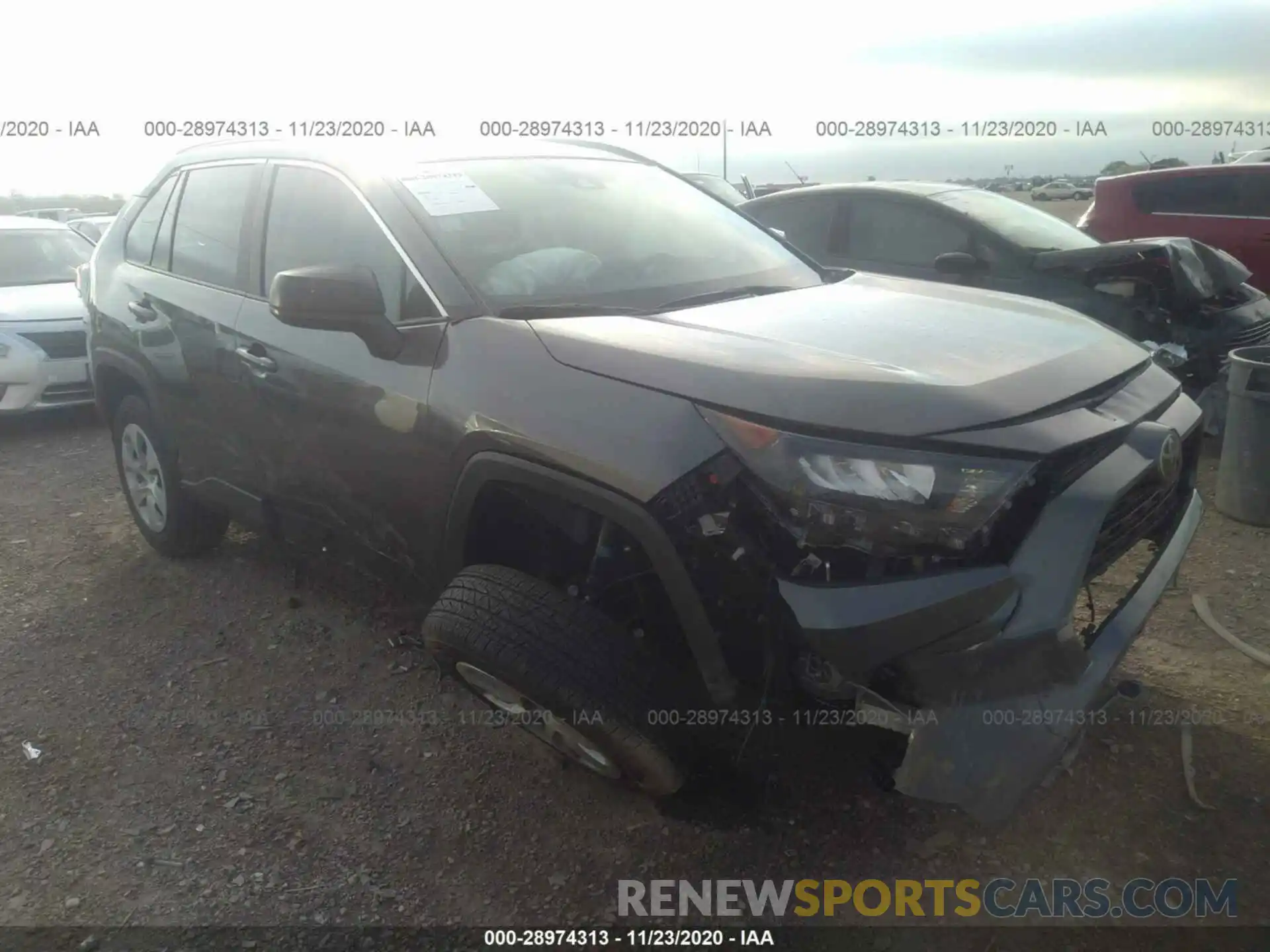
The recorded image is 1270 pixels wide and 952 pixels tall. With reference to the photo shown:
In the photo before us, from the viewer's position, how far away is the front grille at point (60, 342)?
6.89 metres

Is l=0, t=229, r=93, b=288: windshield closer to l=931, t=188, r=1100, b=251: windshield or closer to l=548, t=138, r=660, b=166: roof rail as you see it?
l=548, t=138, r=660, b=166: roof rail

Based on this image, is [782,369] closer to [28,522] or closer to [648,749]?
[648,749]

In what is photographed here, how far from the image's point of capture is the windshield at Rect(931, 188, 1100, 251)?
5848 mm

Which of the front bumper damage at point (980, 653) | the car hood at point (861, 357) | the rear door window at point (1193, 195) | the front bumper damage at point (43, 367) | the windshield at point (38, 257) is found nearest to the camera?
the front bumper damage at point (980, 653)

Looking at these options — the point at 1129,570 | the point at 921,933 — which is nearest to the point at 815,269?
the point at 1129,570

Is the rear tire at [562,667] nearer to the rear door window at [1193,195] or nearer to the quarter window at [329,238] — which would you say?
the quarter window at [329,238]

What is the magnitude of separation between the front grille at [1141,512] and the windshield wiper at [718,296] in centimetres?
118

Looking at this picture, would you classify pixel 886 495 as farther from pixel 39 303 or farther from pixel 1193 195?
pixel 1193 195

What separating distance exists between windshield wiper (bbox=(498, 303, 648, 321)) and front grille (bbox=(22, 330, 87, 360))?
5563mm

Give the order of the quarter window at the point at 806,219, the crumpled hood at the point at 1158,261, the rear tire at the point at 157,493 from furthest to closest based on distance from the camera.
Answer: the quarter window at the point at 806,219
the crumpled hood at the point at 1158,261
the rear tire at the point at 157,493

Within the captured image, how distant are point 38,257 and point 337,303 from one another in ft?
23.3

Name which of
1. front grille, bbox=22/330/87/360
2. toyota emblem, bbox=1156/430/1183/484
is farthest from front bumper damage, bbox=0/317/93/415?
toyota emblem, bbox=1156/430/1183/484

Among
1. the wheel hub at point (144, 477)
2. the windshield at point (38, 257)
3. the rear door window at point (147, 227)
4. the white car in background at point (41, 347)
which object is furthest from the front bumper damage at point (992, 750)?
the windshield at point (38, 257)

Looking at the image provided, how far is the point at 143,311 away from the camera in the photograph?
3.90 metres
